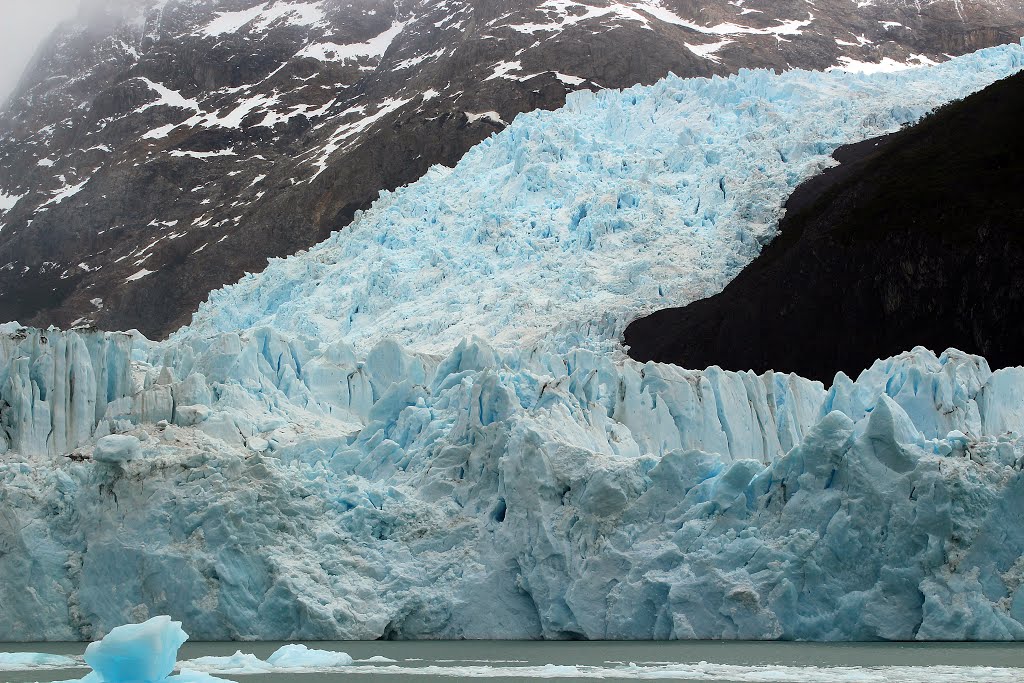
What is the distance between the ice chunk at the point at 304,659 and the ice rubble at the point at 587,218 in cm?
1846

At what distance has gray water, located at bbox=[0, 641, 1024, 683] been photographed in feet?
38.4

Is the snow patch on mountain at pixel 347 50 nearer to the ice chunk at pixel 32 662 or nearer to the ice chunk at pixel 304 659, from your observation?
the ice chunk at pixel 32 662

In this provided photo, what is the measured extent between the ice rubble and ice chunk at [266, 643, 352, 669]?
18.5 meters

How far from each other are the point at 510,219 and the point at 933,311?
1206cm

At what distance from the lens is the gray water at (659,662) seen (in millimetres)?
11695

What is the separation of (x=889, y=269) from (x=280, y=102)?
217ft

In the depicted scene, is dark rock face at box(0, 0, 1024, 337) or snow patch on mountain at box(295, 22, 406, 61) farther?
snow patch on mountain at box(295, 22, 406, 61)

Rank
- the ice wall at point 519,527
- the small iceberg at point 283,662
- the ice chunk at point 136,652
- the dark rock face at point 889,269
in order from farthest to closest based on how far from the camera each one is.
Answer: the dark rock face at point 889,269 < the ice wall at point 519,527 < the small iceberg at point 283,662 < the ice chunk at point 136,652

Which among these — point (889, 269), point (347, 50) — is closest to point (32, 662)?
point (889, 269)

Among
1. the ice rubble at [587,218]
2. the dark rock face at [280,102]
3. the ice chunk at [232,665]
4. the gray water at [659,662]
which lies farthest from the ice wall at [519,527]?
the dark rock face at [280,102]

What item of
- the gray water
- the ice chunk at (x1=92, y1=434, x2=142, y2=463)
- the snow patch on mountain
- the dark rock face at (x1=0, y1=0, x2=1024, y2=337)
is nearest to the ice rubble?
the ice chunk at (x1=92, y1=434, x2=142, y2=463)

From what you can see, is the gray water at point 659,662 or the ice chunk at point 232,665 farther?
the ice chunk at point 232,665

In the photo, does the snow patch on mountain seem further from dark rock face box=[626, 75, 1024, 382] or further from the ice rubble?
dark rock face box=[626, 75, 1024, 382]

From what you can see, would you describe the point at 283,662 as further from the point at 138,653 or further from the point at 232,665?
the point at 138,653
